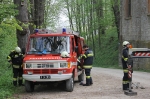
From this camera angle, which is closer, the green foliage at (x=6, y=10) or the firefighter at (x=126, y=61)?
the firefighter at (x=126, y=61)

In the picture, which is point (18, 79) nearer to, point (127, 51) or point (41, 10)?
point (127, 51)

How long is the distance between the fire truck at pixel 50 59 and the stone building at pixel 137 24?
13.0 m

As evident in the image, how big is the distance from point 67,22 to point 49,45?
40203 mm

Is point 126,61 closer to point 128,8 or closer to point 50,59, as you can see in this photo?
point 50,59

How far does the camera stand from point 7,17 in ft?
37.1

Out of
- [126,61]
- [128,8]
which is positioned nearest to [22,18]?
[126,61]

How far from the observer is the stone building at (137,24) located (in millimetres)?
23703

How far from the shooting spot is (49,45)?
11711 mm

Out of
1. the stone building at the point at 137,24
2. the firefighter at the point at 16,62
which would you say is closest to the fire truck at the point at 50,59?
the firefighter at the point at 16,62

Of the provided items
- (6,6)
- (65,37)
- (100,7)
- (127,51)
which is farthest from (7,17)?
(100,7)

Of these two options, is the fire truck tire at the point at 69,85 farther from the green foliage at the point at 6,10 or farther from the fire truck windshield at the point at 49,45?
the green foliage at the point at 6,10

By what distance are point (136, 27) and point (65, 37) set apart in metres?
14.9

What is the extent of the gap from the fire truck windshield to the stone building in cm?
A: 1345

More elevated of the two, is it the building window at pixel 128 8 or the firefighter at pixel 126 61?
the building window at pixel 128 8
